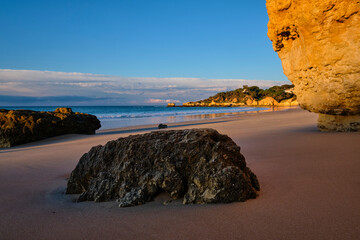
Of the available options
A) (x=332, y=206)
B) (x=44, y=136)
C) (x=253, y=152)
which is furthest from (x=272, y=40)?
(x=44, y=136)

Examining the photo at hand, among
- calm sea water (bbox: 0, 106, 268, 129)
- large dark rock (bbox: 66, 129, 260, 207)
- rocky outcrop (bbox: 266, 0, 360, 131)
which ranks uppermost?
rocky outcrop (bbox: 266, 0, 360, 131)

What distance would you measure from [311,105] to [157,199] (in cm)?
677

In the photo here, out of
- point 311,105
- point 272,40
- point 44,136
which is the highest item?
point 272,40

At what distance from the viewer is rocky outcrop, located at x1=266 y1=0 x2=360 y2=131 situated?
640cm

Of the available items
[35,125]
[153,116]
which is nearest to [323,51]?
[35,125]

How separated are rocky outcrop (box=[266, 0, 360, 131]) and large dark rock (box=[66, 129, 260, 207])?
5004 mm

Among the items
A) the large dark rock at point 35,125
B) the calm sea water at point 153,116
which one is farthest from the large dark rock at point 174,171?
the calm sea water at point 153,116

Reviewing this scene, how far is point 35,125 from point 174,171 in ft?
34.4

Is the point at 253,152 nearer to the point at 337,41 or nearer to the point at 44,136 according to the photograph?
the point at 337,41

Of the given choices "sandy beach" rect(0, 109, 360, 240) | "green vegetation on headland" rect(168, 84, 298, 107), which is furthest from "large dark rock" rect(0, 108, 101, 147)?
"green vegetation on headland" rect(168, 84, 298, 107)

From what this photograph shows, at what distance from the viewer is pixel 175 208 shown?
9.16 feet

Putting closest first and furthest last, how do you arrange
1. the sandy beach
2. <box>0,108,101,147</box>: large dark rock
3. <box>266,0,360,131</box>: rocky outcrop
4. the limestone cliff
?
the sandy beach
<box>266,0,360,131</box>: rocky outcrop
<box>0,108,101,147</box>: large dark rock
the limestone cliff

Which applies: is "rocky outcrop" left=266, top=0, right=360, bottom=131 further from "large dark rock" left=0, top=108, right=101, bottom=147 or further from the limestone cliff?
the limestone cliff

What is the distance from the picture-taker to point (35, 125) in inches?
454
